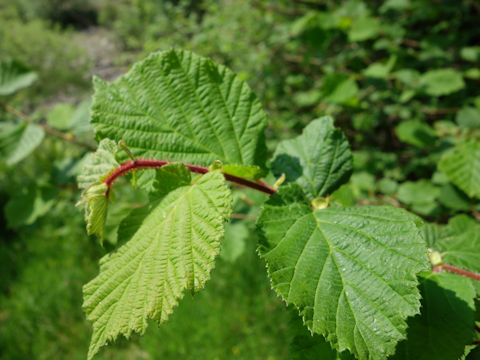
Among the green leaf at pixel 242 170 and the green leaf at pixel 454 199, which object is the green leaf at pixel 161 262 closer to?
the green leaf at pixel 242 170

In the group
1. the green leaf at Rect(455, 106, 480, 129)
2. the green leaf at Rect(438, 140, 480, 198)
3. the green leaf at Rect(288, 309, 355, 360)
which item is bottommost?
the green leaf at Rect(455, 106, 480, 129)

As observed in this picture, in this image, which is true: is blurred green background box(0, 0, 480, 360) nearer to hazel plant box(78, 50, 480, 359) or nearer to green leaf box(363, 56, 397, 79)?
green leaf box(363, 56, 397, 79)

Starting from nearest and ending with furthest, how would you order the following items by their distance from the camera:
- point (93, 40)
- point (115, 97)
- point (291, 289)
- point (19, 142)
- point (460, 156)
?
1. point (291, 289)
2. point (115, 97)
3. point (460, 156)
4. point (19, 142)
5. point (93, 40)

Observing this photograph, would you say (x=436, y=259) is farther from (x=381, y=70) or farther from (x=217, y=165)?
(x=381, y=70)

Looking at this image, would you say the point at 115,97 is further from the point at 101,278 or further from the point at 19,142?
the point at 19,142

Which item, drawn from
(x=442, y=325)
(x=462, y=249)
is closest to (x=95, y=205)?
(x=442, y=325)

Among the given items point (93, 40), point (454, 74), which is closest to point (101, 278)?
point (454, 74)

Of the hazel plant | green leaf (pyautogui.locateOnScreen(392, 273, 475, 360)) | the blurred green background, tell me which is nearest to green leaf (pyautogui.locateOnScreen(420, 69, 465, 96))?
the blurred green background

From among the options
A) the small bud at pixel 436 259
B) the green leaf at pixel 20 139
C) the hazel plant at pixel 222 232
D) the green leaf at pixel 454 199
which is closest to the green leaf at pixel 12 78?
the green leaf at pixel 20 139
